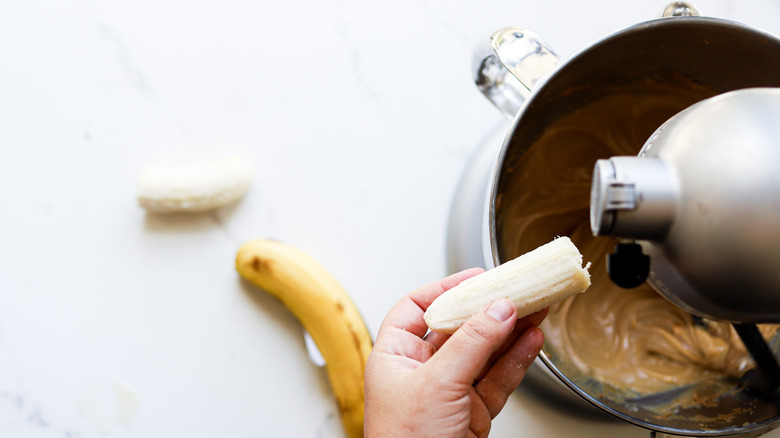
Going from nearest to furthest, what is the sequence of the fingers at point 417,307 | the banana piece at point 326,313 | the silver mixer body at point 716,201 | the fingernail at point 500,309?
the silver mixer body at point 716,201, the fingernail at point 500,309, the fingers at point 417,307, the banana piece at point 326,313

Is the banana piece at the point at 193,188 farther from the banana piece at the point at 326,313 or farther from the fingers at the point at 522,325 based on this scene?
the fingers at the point at 522,325

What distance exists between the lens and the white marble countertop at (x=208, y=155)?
802mm

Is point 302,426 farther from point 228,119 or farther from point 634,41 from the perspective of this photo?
point 634,41

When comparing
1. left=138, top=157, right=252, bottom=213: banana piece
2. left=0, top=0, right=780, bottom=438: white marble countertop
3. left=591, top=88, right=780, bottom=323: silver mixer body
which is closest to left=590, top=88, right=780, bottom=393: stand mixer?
left=591, top=88, right=780, bottom=323: silver mixer body

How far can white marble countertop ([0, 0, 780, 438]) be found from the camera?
0.80m

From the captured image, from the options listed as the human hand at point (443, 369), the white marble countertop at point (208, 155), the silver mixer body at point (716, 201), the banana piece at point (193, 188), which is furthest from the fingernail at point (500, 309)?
the banana piece at point (193, 188)

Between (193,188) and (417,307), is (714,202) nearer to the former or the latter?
(417,307)

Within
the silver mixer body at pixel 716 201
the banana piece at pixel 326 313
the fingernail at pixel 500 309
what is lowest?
the banana piece at pixel 326 313

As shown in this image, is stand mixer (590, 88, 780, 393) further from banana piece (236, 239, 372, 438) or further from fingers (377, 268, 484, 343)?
banana piece (236, 239, 372, 438)

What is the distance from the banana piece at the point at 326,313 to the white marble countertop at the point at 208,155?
3 cm

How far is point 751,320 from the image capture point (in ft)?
1.51

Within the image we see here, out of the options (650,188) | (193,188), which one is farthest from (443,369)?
(193,188)

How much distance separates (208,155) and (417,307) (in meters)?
0.41

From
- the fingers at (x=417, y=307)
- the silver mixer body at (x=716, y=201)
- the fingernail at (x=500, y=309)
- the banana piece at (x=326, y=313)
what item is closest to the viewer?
the silver mixer body at (x=716, y=201)
